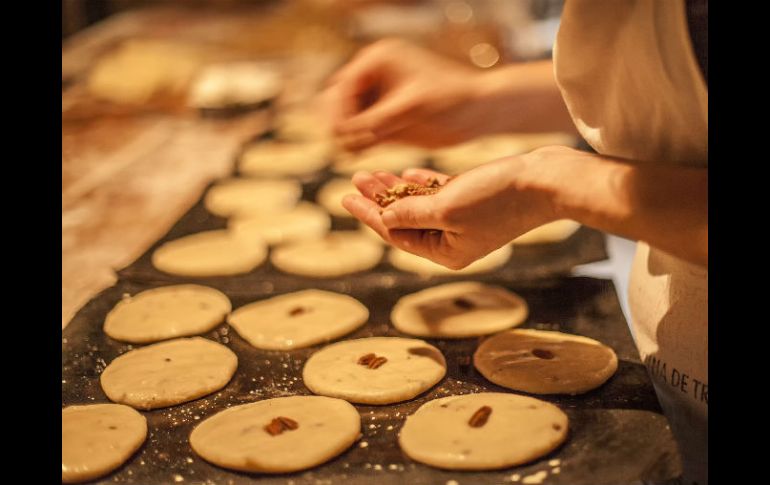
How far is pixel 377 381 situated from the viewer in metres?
1.91

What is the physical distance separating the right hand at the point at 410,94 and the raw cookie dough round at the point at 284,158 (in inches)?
54.6

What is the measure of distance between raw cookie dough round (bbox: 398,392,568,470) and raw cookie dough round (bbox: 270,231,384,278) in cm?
93

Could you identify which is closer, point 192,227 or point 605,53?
point 605,53

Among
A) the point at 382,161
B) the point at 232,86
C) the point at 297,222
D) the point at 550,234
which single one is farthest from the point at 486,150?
the point at 232,86

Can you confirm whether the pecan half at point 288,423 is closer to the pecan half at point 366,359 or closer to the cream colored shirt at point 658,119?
the pecan half at point 366,359

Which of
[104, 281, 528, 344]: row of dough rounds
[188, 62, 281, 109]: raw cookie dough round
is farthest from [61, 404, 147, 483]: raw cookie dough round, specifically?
[188, 62, 281, 109]: raw cookie dough round

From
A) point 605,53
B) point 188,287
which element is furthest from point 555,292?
point 188,287

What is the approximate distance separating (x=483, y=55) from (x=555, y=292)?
2475 millimetres

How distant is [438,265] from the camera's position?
8.91ft

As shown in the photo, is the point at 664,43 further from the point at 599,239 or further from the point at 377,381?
the point at 599,239

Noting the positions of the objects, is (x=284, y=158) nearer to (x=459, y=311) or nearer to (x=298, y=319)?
(x=298, y=319)

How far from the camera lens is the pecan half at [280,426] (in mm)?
1712

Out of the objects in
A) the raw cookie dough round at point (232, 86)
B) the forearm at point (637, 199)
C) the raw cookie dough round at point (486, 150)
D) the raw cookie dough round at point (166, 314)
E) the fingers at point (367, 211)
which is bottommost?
the raw cookie dough round at point (166, 314)

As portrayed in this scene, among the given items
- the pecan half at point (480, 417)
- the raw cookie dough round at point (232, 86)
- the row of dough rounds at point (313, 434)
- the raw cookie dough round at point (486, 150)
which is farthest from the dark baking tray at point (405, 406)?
the raw cookie dough round at point (232, 86)
